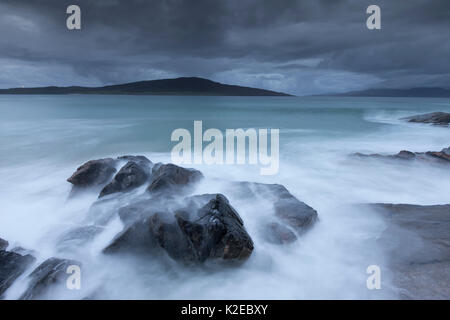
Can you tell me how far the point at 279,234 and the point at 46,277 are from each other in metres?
4.21

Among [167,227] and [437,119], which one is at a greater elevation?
[437,119]

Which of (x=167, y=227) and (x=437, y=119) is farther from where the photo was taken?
(x=437, y=119)

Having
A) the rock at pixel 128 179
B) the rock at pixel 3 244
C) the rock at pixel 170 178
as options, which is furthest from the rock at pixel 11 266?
the rock at pixel 170 178

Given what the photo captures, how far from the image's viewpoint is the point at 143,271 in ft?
13.6

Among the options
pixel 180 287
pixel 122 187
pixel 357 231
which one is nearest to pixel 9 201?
pixel 122 187

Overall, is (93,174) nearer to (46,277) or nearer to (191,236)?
(46,277)

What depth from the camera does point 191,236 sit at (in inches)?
167

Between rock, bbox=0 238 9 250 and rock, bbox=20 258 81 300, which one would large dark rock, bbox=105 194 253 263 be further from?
rock, bbox=0 238 9 250

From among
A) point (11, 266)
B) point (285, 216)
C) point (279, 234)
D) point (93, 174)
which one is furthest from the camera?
point (93, 174)

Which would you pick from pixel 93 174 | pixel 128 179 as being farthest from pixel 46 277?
pixel 93 174

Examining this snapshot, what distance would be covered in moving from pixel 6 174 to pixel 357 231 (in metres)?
11.7

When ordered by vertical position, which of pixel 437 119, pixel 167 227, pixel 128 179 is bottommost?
pixel 167 227

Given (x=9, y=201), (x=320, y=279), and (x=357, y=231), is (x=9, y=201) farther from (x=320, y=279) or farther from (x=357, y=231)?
(x=357, y=231)

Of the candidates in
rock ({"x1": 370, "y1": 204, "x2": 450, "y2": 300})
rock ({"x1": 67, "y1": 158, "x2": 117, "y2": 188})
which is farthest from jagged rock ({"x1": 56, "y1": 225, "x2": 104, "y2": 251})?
rock ({"x1": 370, "y1": 204, "x2": 450, "y2": 300})
